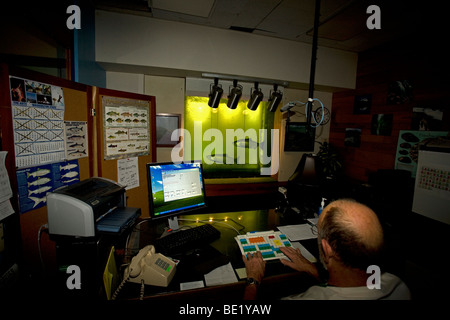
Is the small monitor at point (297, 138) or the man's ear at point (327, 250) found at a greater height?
the small monitor at point (297, 138)

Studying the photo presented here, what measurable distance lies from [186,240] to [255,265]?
0.50 meters

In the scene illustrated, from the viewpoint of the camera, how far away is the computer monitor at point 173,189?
1.48m

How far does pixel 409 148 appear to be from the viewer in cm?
305

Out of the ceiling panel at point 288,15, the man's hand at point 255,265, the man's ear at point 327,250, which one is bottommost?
the man's hand at point 255,265

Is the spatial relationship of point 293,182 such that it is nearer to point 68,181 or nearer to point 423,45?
point 68,181

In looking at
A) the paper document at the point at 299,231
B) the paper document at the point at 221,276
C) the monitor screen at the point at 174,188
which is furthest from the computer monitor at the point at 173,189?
the paper document at the point at 299,231

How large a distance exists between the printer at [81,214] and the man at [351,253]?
1090 mm

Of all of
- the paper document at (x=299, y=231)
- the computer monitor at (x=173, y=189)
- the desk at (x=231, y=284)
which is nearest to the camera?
the desk at (x=231, y=284)

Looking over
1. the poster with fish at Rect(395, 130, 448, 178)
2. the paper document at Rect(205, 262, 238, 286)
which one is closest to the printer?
the paper document at Rect(205, 262, 238, 286)

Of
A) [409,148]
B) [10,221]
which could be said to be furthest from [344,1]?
[10,221]

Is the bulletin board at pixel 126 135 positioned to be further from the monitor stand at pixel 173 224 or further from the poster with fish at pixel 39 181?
the monitor stand at pixel 173 224

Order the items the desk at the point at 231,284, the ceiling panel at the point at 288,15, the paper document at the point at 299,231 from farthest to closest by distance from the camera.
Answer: the ceiling panel at the point at 288,15 → the paper document at the point at 299,231 → the desk at the point at 231,284

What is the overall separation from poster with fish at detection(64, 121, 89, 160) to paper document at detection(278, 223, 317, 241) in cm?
196

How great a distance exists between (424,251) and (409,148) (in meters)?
1.74
